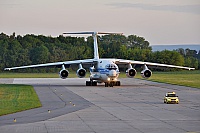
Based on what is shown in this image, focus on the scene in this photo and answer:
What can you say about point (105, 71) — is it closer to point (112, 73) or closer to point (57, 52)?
point (112, 73)

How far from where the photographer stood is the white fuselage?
52.0m

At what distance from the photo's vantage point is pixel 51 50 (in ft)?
380

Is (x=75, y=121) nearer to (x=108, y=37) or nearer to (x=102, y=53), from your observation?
(x=102, y=53)

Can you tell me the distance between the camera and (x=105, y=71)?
2051 inches

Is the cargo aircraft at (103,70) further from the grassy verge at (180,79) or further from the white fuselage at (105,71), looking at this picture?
the grassy verge at (180,79)

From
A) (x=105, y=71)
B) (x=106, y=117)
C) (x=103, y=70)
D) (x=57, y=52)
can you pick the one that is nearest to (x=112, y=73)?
(x=105, y=71)

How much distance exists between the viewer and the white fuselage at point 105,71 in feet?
170

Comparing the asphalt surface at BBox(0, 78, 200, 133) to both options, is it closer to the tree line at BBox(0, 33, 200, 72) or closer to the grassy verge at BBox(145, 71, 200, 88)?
the grassy verge at BBox(145, 71, 200, 88)

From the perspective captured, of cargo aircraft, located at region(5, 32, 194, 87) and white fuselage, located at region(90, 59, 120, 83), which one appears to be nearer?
white fuselage, located at region(90, 59, 120, 83)

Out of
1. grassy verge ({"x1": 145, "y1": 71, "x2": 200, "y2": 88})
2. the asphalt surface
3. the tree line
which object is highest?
the tree line

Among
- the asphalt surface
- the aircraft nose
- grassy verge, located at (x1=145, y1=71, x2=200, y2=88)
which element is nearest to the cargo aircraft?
the aircraft nose

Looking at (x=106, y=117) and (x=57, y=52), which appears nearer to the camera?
(x=106, y=117)

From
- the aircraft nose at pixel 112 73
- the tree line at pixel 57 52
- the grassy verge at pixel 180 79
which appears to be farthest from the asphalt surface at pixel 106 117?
the tree line at pixel 57 52

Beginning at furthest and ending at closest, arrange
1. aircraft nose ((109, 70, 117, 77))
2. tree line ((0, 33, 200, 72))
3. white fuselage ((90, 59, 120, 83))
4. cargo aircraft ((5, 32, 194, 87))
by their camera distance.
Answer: tree line ((0, 33, 200, 72)) < cargo aircraft ((5, 32, 194, 87)) < white fuselage ((90, 59, 120, 83)) < aircraft nose ((109, 70, 117, 77))
